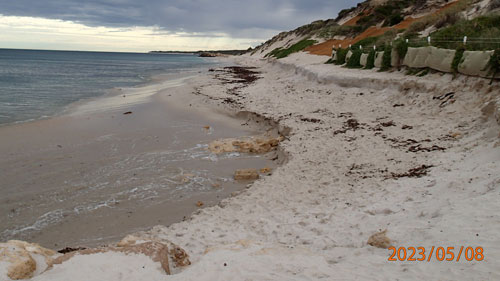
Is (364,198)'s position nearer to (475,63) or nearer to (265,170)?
(265,170)

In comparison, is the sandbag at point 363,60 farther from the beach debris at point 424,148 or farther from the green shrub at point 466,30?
the beach debris at point 424,148

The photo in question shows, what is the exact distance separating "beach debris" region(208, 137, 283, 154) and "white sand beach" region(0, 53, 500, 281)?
0.66 m

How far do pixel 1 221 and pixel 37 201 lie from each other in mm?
816

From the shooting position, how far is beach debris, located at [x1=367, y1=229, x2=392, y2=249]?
171 inches

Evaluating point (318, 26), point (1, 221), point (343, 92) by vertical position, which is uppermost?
point (318, 26)

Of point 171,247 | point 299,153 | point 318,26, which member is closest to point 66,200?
point 171,247

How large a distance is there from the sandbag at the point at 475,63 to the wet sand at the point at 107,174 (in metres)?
Result: 7.13

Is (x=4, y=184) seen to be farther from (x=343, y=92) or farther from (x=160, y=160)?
(x=343, y=92)

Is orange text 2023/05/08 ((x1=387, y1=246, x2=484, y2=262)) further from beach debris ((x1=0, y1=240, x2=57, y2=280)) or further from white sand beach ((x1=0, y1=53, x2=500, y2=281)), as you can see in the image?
beach debris ((x1=0, y1=240, x2=57, y2=280))

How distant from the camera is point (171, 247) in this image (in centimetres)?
469

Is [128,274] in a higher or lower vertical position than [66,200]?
higher

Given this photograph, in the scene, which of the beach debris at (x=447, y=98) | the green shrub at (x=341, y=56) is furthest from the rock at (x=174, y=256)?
the green shrub at (x=341, y=56)

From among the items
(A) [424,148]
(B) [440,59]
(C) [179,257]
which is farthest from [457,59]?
(C) [179,257]

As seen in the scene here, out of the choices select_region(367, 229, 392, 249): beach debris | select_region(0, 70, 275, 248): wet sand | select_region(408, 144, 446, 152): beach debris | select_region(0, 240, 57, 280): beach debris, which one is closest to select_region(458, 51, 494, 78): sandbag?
select_region(408, 144, 446, 152): beach debris
